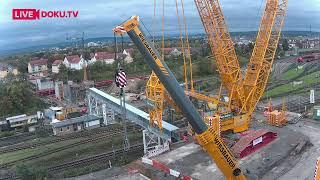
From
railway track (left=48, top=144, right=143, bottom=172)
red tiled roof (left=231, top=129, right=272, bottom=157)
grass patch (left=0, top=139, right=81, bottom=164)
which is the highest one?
red tiled roof (left=231, top=129, right=272, bottom=157)

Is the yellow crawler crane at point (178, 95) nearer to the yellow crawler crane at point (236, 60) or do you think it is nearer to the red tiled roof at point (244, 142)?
the red tiled roof at point (244, 142)

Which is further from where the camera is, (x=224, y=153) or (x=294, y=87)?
(x=294, y=87)

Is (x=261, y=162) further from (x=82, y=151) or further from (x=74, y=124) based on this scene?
(x=74, y=124)

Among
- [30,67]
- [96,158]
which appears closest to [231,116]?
[96,158]

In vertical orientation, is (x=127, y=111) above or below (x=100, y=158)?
above

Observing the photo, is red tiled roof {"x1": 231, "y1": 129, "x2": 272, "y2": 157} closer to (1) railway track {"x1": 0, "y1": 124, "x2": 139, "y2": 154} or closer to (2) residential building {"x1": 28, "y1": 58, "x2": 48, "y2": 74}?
(1) railway track {"x1": 0, "y1": 124, "x2": 139, "y2": 154}

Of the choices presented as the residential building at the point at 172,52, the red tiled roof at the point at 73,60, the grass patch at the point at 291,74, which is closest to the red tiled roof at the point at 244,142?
the grass patch at the point at 291,74

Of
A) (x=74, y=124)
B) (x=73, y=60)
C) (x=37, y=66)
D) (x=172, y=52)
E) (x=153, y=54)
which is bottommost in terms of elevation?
(x=74, y=124)

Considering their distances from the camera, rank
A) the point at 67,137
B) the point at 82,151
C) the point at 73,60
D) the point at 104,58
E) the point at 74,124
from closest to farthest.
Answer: the point at 82,151 → the point at 67,137 → the point at 74,124 → the point at 73,60 → the point at 104,58

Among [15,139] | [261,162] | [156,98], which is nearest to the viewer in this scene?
[261,162]

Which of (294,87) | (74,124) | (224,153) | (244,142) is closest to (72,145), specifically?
(74,124)

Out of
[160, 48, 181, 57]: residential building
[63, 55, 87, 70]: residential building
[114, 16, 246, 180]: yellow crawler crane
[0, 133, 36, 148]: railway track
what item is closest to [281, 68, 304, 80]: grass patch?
[160, 48, 181, 57]: residential building
